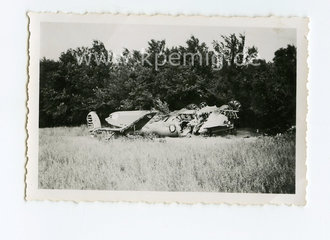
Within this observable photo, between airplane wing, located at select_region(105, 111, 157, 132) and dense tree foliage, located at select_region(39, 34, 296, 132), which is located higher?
dense tree foliage, located at select_region(39, 34, 296, 132)

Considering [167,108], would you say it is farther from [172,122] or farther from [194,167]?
[194,167]

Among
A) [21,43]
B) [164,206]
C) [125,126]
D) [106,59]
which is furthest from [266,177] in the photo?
[21,43]

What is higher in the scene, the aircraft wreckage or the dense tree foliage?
the dense tree foliage

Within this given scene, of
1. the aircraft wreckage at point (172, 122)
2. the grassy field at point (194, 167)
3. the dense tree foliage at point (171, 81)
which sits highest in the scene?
the dense tree foliage at point (171, 81)

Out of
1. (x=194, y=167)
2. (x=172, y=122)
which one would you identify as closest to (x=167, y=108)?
(x=172, y=122)

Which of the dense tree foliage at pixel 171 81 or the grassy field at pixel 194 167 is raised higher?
the dense tree foliage at pixel 171 81

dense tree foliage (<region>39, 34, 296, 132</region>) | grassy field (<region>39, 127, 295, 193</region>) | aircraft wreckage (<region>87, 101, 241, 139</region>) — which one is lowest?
grassy field (<region>39, 127, 295, 193</region>)

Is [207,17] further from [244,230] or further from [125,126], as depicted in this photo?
[244,230]
